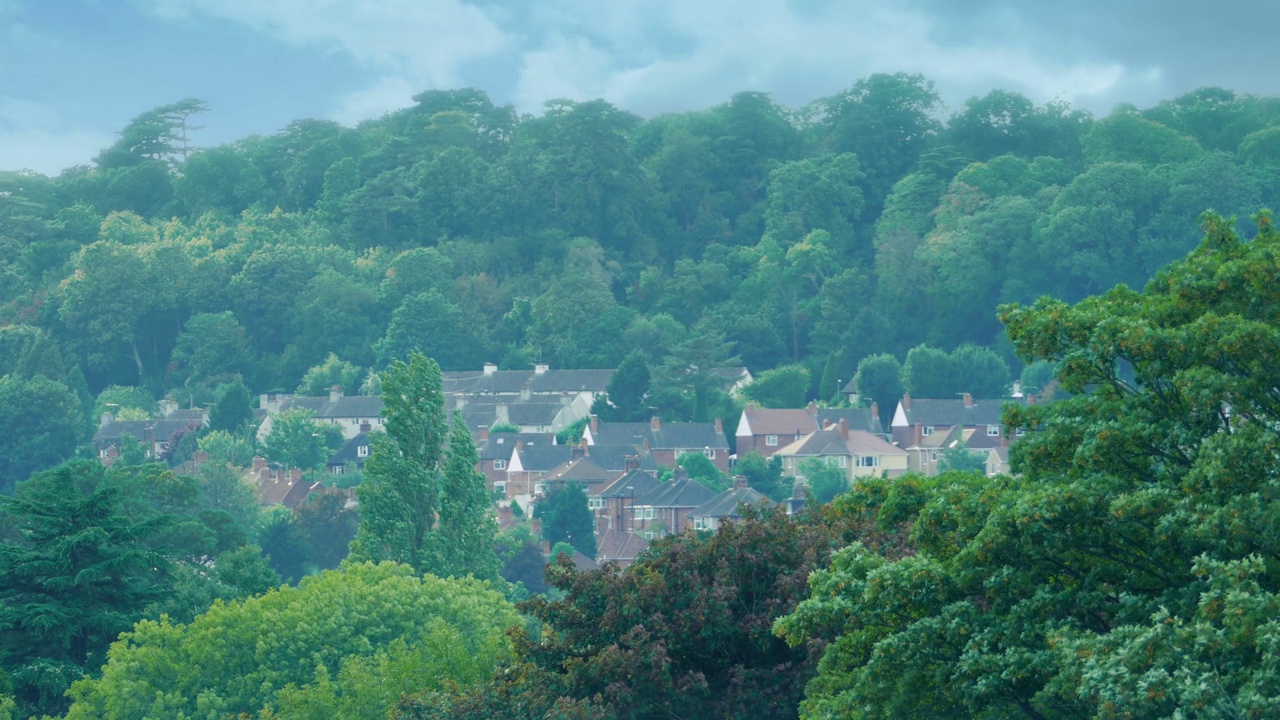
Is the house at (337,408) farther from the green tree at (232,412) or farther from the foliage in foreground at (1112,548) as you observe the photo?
the foliage in foreground at (1112,548)

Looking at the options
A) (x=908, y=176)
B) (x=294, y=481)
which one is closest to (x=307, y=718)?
(x=294, y=481)

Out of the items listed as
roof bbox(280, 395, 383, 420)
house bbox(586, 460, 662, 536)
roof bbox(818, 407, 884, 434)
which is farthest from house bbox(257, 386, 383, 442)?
roof bbox(818, 407, 884, 434)

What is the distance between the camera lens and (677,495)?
275ft

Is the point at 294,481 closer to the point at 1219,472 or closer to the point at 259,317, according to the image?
the point at 259,317

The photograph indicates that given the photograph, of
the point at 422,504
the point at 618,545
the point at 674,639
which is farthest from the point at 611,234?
the point at 674,639

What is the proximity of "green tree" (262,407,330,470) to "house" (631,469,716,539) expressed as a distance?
2213cm

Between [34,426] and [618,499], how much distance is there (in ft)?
110

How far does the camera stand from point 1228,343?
42.2 ft

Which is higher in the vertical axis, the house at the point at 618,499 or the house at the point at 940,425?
the house at the point at 940,425

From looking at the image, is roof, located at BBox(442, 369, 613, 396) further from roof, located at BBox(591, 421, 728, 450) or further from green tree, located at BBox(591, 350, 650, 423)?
roof, located at BBox(591, 421, 728, 450)

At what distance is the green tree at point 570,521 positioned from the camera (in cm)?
7744

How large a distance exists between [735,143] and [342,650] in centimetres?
10147

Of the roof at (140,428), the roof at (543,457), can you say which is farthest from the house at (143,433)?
the roof at (543,457)

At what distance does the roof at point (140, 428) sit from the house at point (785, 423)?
96.1ft
